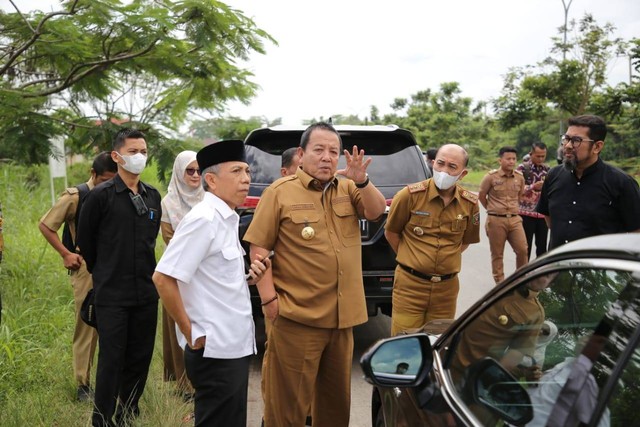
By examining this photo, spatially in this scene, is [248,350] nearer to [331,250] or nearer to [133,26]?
[331,250]

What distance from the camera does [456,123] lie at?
124ft

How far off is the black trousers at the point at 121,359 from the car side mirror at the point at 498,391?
231 cm

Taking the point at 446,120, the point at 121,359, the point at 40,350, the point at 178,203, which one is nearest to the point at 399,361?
the point at 121,359

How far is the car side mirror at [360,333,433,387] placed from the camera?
82.8 inches

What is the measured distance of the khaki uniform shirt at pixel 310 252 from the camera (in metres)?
3.26

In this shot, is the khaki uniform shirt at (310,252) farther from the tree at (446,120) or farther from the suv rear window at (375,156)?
the tree at (446,120)

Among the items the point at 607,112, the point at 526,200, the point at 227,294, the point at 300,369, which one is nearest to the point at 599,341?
the point at 227,294

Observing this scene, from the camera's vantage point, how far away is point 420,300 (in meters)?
4.08

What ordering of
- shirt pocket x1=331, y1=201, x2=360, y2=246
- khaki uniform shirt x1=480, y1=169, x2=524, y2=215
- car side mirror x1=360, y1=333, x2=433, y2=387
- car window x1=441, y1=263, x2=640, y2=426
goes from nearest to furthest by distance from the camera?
1. car window x1=441, y1=263, x2=640, y2=426
2. car side mirror x1=360, y1=333, x2=433, y2=387
3. shirt pocket x1=331, y1=201, x2=360, y2=246
4. khaki uniform shirt x1=480, y1=169, x2=524, y2=215

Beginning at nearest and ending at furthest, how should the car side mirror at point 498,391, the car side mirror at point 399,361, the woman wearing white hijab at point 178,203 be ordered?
the car side mirror at point 498,391 → the car side mirror at point 399,361 → the woman wearing white hijab at point 178,203

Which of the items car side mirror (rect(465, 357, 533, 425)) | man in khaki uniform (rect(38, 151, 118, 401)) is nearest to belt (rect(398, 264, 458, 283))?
car side mirror (rect(465, 357, 533, 425))

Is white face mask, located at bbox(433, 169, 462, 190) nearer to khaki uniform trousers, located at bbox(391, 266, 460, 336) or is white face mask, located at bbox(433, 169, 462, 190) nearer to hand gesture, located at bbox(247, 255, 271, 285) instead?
khaki uniform trousers, located at bbox(391, 266, 460, 336)

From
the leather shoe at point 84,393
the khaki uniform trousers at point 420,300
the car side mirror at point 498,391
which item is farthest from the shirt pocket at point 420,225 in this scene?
the leather shoe at point 84,393

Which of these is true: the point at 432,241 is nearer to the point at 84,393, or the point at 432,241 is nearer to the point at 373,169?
the point at 373,169
